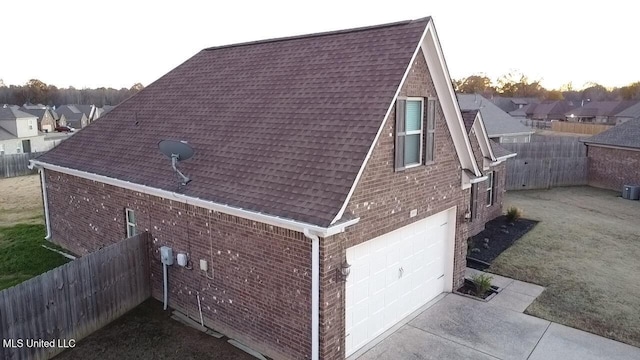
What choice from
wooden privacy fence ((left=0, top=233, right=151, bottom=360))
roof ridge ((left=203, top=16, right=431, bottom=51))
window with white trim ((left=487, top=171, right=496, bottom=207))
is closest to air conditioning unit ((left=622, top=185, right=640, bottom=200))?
window with white trim ((left=487, top=171, right=496, bottom=207))

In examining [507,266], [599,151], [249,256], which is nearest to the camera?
[249,256]

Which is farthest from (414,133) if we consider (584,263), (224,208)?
(584,263)

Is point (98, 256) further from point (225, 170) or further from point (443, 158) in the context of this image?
point (443, 158)

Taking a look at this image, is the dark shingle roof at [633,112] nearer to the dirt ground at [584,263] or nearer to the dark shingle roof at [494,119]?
the dark shingle roof at [494,119]

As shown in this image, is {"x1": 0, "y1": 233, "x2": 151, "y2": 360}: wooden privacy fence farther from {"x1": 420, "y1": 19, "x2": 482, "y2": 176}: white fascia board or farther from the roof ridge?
{"x1": 420, "y1": 19, "x2": 482, "y2": 176}: white fascia board

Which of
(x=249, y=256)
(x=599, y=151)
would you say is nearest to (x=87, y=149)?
(x=249, y=256)

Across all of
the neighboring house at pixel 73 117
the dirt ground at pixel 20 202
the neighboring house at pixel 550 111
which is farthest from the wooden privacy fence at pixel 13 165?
the neighboring house at pixel 550 111

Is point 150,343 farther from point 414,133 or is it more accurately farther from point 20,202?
point 20,202
